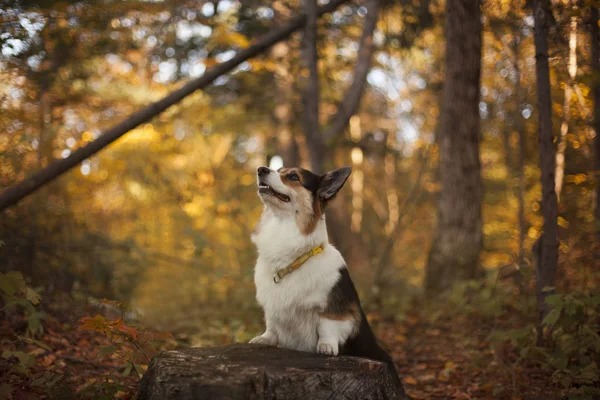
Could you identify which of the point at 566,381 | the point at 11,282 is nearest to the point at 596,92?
the point at 566,381

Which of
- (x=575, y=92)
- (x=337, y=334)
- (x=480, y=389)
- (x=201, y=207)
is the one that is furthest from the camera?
(x=201, y=207)

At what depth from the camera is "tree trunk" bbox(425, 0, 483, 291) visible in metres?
7.71

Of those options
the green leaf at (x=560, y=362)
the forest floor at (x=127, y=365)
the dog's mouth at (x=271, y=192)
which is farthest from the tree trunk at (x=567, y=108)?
the dog's mouth at (x=271, y=192)

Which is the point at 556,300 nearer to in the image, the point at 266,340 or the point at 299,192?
the point at 299,192

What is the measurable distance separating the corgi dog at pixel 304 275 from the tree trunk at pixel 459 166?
13.6ft

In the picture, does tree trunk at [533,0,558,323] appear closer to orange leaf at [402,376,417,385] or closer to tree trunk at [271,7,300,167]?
orange leaf at [402,376,417,385]

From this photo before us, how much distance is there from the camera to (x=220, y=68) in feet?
19.3

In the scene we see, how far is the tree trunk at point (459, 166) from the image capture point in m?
7.71

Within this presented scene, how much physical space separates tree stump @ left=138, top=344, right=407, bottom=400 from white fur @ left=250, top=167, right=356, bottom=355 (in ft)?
0.86

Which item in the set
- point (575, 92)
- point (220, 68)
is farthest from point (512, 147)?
point (220, 68)

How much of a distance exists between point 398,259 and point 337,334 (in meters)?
13.9

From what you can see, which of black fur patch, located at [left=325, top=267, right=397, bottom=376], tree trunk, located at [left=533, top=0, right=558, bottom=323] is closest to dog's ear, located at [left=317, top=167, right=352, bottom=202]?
black fur patch, located at [left=325, top=267, right=397, bottom=376]

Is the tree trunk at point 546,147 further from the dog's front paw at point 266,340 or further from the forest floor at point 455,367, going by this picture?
the dog's front paw at point 266,340

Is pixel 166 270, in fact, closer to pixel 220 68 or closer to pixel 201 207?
pixel 201 207
